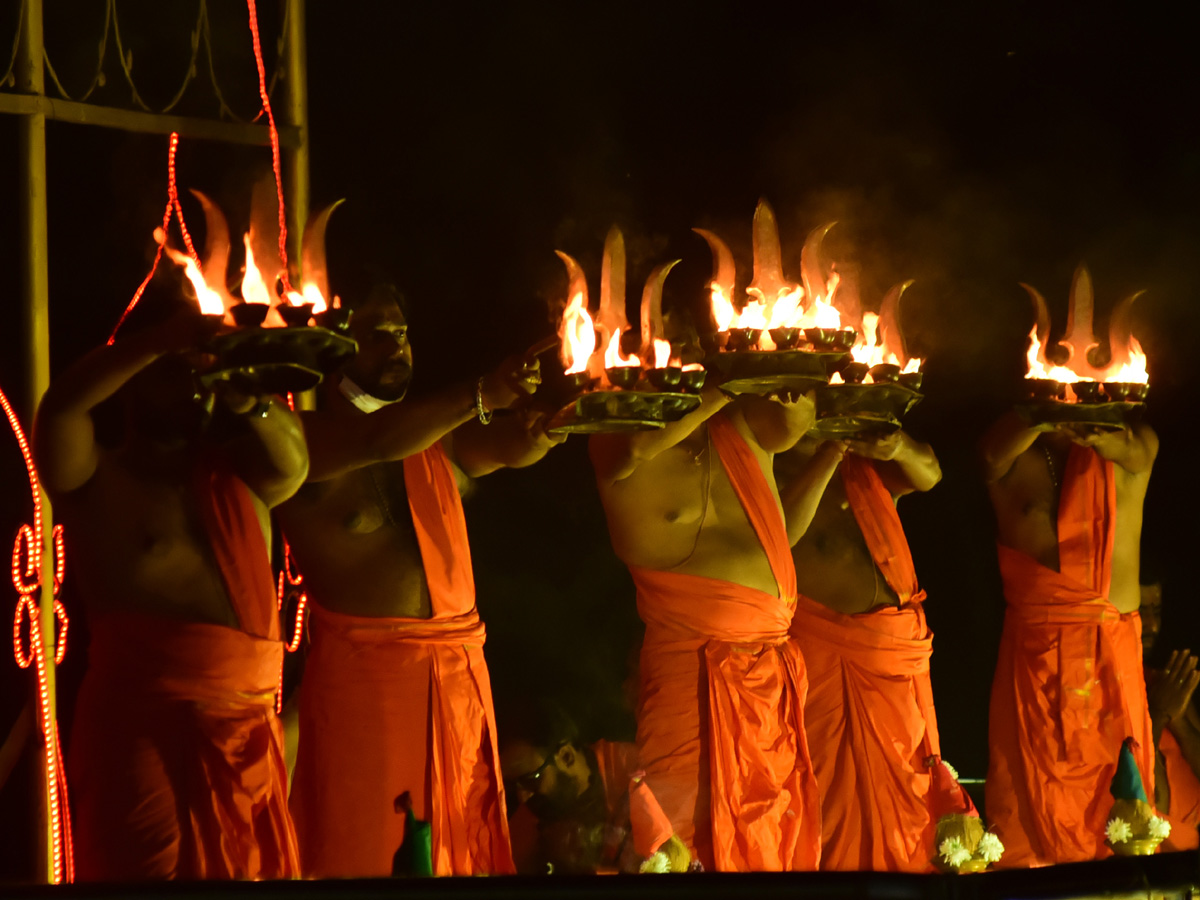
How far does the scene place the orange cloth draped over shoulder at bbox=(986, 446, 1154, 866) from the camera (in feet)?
21.1

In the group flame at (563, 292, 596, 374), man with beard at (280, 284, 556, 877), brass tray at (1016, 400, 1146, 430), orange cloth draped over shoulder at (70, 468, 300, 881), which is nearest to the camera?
orange cloth draped over shoulder at (70, 468, 300, 881)

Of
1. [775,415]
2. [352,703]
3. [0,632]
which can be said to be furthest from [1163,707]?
[0,632]

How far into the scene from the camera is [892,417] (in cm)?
521

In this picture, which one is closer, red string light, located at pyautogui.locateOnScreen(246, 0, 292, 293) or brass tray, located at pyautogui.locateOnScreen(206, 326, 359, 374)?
brass tray, located at pyautogui.locateOnScreen(206, 326, 359, 374)

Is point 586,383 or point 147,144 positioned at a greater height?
point 147,144

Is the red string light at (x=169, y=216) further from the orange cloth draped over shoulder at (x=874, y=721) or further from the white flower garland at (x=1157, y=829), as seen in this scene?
the white flower garland at (x=1157, y=829)

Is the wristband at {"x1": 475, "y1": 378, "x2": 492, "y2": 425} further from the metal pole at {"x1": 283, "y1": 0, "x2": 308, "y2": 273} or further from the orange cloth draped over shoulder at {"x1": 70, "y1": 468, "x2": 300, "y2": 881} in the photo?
the metal pole at {"x1": 283, "y1": 0, "x2": 308, "y2": 273}

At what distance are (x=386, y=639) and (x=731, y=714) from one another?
1.21 meters

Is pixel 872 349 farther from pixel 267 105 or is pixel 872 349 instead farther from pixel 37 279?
pixel 37 279

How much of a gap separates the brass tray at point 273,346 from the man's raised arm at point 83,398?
196 mm

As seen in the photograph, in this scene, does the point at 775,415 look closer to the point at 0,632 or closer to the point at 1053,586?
the point at 1053,586

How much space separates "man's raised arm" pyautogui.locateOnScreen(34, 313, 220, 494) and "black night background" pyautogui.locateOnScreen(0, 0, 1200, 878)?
123 centimetres

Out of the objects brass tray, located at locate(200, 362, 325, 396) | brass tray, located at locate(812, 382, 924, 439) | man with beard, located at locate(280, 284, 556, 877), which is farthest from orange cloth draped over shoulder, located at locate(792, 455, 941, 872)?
brass tray, located at locate(200, 362, 325, 396)

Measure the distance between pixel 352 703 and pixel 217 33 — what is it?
2495 mm
